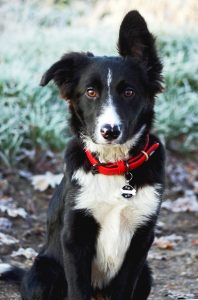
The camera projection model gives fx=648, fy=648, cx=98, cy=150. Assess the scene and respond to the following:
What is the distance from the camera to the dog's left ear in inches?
154

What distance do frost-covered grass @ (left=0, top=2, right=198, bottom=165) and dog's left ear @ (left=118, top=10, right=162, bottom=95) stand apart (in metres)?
3.01

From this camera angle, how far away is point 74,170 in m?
3.80

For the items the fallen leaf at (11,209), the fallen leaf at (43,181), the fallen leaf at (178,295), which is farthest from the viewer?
the fallen leaf at (43,181)

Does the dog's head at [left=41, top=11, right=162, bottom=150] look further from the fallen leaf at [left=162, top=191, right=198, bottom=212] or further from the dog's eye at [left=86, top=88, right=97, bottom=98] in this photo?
the fallen leaf at [left=162, top=191, right=198, bottom=212]

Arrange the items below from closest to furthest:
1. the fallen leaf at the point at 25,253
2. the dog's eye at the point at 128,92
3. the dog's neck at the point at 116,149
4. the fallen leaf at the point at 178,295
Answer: the dog's eye at the point at 128,92 → the dog's neck at the point at 116,149 → the fallen leaf at the point at 178,295 → the fallen leaf at the point at 25,253

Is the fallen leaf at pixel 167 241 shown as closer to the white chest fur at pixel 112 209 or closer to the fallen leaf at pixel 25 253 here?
the fallen leaf at pixel 25 253

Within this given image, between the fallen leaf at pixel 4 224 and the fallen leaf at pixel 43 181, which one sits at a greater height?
the fallen leaf at pixel 43 181

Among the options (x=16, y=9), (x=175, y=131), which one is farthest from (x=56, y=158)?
(x=16, y=9)

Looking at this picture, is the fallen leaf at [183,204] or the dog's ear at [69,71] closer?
the dog's ear at [69,71]

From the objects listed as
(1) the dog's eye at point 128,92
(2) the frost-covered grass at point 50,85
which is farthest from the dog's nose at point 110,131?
(2) the frost-covered grass at point 50,85

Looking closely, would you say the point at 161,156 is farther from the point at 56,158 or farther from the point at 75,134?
the point at 56,158

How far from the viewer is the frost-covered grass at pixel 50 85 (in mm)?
7125

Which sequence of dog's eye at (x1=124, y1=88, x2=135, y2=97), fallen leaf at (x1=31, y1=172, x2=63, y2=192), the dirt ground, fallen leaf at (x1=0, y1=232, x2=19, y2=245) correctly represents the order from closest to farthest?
dog's eye at (x1=124, y1=88, x2=135, y2=97), the dirt ground, fallen leaf at (x1=0, y1=232, x2=19, y2=245), fallen leaf at (x1=31, y1=172, x2=63, y2=192)

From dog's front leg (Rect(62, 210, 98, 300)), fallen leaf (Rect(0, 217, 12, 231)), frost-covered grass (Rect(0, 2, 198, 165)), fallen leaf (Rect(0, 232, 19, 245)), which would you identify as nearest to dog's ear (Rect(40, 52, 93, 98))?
dog's front leg (Rect(62, 210, 98, 300))
